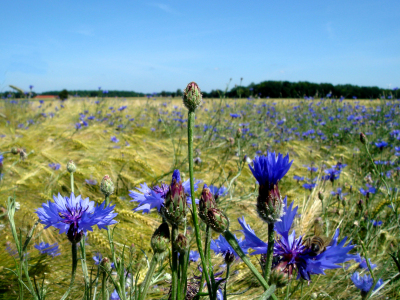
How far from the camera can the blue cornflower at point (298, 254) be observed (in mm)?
460

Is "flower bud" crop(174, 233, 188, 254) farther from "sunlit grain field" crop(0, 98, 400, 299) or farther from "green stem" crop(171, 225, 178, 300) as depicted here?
"sunlit grain field" crop(0, 98, 400, 299)

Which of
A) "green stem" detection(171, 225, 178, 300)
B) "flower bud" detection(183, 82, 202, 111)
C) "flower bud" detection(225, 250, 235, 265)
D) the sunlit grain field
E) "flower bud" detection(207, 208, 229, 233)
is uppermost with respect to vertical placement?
"flower bud" detection(183, 82, 202, 111)

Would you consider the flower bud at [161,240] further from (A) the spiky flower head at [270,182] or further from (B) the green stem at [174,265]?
(A) the spiky flower head at [270,182]

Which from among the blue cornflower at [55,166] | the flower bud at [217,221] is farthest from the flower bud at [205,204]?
the blue cornflower at [55,166]

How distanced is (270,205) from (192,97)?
245mm

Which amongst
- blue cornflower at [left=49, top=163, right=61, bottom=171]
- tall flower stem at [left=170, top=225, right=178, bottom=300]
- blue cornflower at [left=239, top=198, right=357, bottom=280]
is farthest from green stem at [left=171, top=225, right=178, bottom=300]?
blue cornflower at [left=49, top=163, right=61, bottom=171]

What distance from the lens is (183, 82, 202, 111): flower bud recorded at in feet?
1.80

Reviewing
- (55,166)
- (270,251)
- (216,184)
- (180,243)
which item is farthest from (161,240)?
(55,166)

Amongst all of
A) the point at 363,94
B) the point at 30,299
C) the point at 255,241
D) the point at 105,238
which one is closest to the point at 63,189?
the point at 105,238

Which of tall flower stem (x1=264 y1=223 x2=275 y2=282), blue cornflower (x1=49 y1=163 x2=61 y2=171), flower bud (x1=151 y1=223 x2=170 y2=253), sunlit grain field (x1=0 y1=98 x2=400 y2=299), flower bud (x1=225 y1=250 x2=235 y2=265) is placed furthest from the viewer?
blue cornflower (x1=49 y1=163 x2=61 y2=171)

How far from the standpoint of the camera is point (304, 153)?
3533mm

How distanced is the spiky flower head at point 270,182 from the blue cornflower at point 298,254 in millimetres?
44

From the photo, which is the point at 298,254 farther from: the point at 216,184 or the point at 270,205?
the point at 216,184

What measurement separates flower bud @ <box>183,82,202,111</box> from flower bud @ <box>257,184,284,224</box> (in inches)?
7.8
